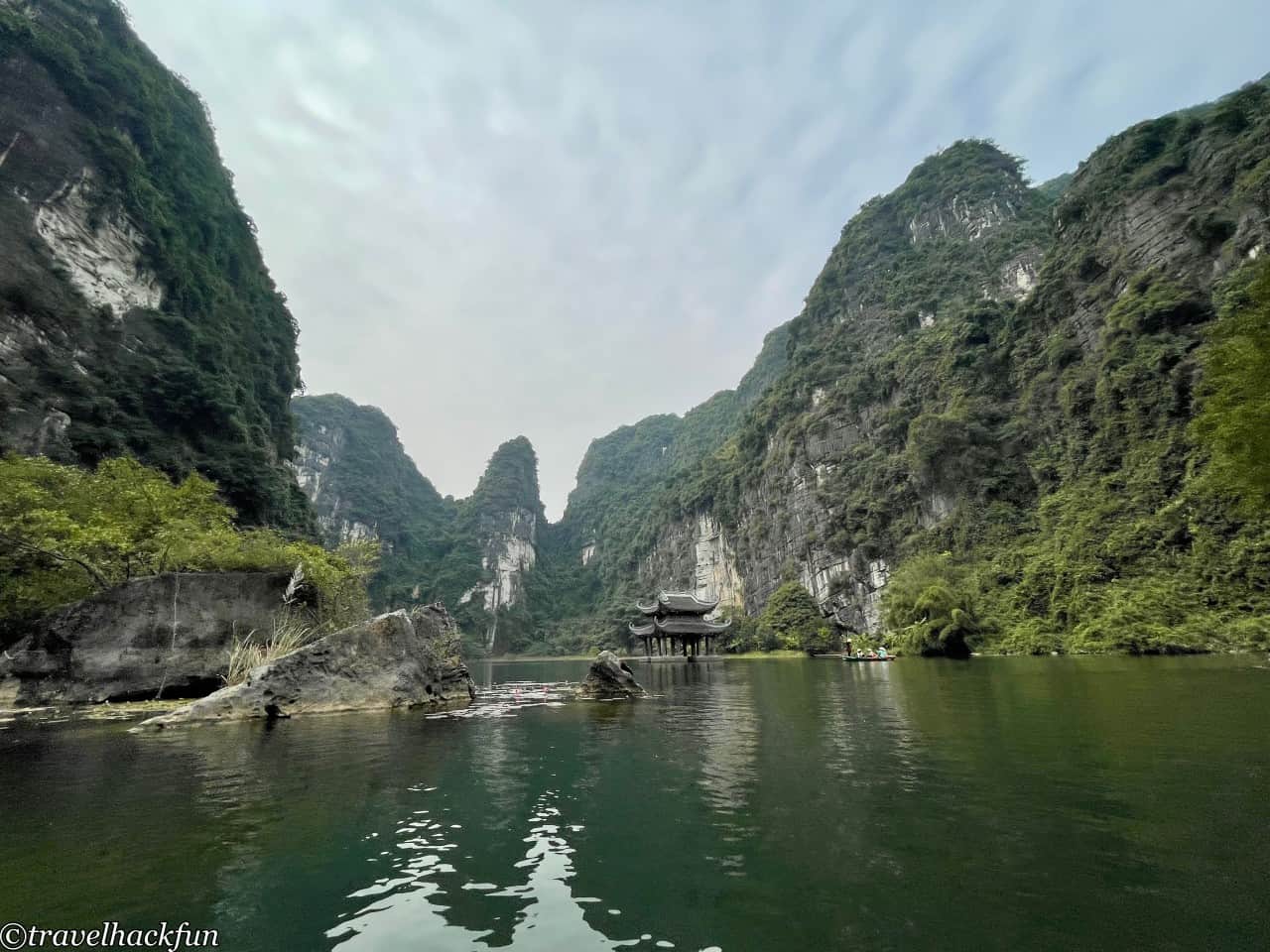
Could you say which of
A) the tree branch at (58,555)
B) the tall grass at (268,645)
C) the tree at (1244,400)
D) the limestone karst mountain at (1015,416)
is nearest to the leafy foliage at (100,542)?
the tree branch at (58,555)

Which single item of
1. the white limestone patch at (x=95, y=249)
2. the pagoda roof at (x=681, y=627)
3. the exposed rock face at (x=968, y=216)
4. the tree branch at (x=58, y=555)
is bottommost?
the pagoda roof at (x=681, y=627)

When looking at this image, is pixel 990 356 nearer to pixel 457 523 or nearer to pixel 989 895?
pixel 989 895

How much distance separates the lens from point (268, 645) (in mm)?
18359

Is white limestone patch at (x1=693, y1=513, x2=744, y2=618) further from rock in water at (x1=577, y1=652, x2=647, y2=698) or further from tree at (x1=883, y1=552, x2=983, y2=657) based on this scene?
rock in water at (x1=577, y1=652, x2=647, y2=698)

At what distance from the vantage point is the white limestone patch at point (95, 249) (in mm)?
32938

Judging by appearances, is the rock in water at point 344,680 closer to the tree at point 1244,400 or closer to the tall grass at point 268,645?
the tall grass at point 268,645

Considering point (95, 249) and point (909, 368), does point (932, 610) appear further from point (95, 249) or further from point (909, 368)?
point (95, 249)

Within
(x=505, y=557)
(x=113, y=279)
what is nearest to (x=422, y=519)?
(x=505, y=557)

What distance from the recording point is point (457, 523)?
133 metres

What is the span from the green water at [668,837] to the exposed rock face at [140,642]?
693 centimetres

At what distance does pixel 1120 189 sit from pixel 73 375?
75.0 m

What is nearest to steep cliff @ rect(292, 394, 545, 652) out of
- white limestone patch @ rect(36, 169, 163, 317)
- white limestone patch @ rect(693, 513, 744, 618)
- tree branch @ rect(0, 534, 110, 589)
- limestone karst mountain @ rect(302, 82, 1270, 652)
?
limestone karst mountain @ rect(302, 82, 1270, 652)

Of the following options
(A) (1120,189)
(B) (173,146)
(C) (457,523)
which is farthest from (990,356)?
(C) (457,523)

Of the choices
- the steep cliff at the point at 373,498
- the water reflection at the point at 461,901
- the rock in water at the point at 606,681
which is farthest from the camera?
the steep cliff at the point at 373,498
